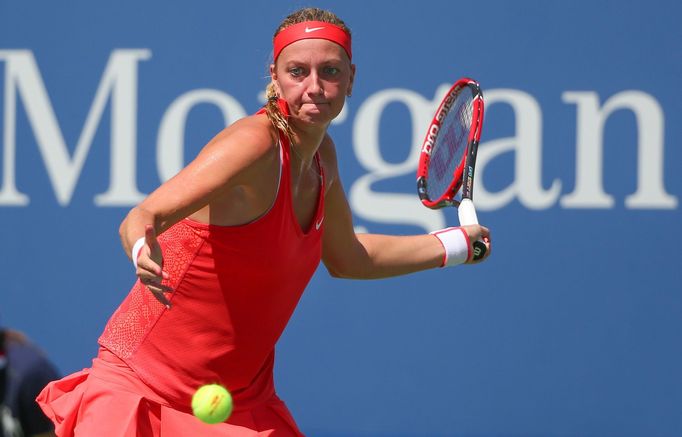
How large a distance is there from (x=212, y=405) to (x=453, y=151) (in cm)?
144

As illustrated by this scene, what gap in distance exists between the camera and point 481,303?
16.6ft

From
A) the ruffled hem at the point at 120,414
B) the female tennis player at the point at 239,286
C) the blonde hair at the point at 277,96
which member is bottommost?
the ruffled hem at the point at 120,414

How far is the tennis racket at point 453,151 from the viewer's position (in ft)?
11.5

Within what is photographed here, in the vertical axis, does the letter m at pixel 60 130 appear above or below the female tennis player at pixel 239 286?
above

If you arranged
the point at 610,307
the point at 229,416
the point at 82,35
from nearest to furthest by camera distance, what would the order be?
the point at 229,416, the point at 610,307, the point at 82,35

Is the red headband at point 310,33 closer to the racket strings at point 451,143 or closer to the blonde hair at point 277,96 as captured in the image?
the blonde hair at point 277,96

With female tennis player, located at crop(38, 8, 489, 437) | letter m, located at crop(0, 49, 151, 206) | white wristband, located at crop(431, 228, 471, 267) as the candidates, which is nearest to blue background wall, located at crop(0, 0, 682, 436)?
letter m, located at crop(0, 49, 151, 206)

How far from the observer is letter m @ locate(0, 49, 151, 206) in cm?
525

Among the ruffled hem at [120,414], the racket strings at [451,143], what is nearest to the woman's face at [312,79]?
the ruffled hem at [120,414]

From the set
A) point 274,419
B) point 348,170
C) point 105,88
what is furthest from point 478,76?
point 274,419

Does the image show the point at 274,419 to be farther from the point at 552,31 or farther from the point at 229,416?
the point at 552,31

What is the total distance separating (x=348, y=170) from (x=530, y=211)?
2.67 feet

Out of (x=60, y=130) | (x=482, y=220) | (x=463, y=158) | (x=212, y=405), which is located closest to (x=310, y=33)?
(x=212, y=405)

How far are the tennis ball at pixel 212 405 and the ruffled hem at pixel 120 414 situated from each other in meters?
0.09
